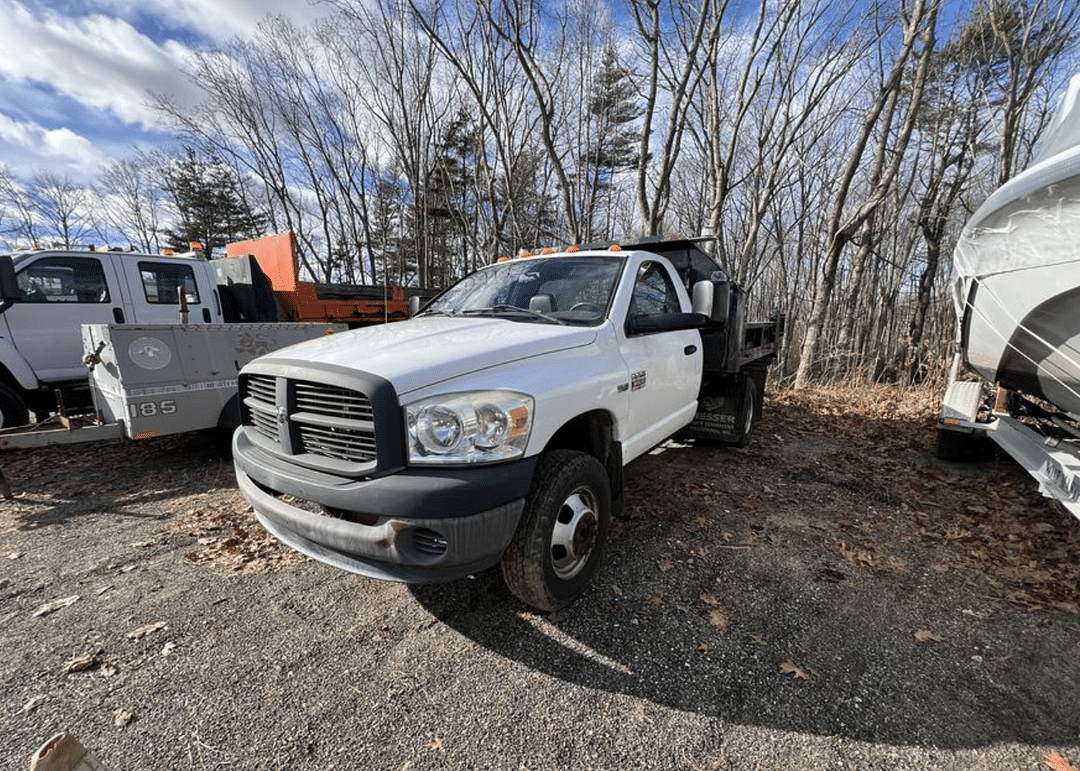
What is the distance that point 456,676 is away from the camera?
7.42 feet

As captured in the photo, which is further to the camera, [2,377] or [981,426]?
[2,377]

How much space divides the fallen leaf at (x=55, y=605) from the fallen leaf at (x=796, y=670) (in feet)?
13.3

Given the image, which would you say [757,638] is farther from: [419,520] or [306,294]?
[306,294]

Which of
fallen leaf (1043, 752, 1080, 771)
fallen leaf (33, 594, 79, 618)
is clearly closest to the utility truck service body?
fallen leaf (33, 594, 79, 618)

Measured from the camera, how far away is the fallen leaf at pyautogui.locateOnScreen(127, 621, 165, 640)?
8.27ft

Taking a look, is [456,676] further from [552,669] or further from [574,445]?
[574,445]

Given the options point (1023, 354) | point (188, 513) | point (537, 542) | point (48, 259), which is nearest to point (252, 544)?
point (188, 513)

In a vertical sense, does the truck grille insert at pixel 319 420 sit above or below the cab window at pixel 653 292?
below

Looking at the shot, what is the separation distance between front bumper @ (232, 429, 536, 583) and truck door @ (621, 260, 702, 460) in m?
1.20

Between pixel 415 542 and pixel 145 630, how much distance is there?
6.07 feet

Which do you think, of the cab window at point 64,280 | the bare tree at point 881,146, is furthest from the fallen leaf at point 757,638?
the bare tree at point 881,146

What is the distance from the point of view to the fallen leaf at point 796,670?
88.4 inches

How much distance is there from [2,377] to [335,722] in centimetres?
658

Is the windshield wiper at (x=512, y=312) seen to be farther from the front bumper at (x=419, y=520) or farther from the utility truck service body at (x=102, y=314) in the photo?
the utility truck service body at (x=102, y=314)
